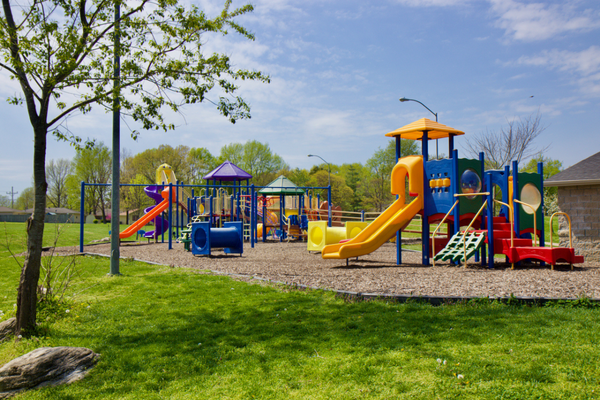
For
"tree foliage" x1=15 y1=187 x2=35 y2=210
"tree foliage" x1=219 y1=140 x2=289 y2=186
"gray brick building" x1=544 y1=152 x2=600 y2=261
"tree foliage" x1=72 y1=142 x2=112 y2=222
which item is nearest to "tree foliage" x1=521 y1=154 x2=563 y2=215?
"gray brick building" x1=544 y1=152 x2=600 y2=261

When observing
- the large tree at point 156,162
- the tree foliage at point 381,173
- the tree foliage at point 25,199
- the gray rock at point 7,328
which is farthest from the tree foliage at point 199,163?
the gray rock at point 7,328

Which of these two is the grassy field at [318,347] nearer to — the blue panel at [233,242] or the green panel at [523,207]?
the green panel at [523,207]

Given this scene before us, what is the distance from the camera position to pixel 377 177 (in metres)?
60.0

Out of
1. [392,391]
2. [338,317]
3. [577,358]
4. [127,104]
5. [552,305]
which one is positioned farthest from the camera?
[127,104]

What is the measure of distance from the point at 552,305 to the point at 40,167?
302 inches

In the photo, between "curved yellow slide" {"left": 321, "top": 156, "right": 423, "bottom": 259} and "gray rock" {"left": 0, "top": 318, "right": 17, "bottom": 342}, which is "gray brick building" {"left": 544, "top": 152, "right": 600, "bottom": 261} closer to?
"curved yellow slide" {"left": 321, "top": 156, "right": 423, "bottom": 259}

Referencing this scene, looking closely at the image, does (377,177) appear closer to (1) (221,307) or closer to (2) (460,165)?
(2) (460,165)

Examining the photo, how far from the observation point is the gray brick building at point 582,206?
12633mm

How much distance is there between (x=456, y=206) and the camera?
11898 mm

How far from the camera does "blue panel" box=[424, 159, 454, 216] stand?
12.0m

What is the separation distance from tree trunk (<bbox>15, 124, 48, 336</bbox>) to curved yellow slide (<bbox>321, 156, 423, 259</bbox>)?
8.03 metres

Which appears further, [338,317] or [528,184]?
[528,184]

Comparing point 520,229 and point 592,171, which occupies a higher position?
point 592,171

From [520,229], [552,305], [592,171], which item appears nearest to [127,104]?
[552,305]
